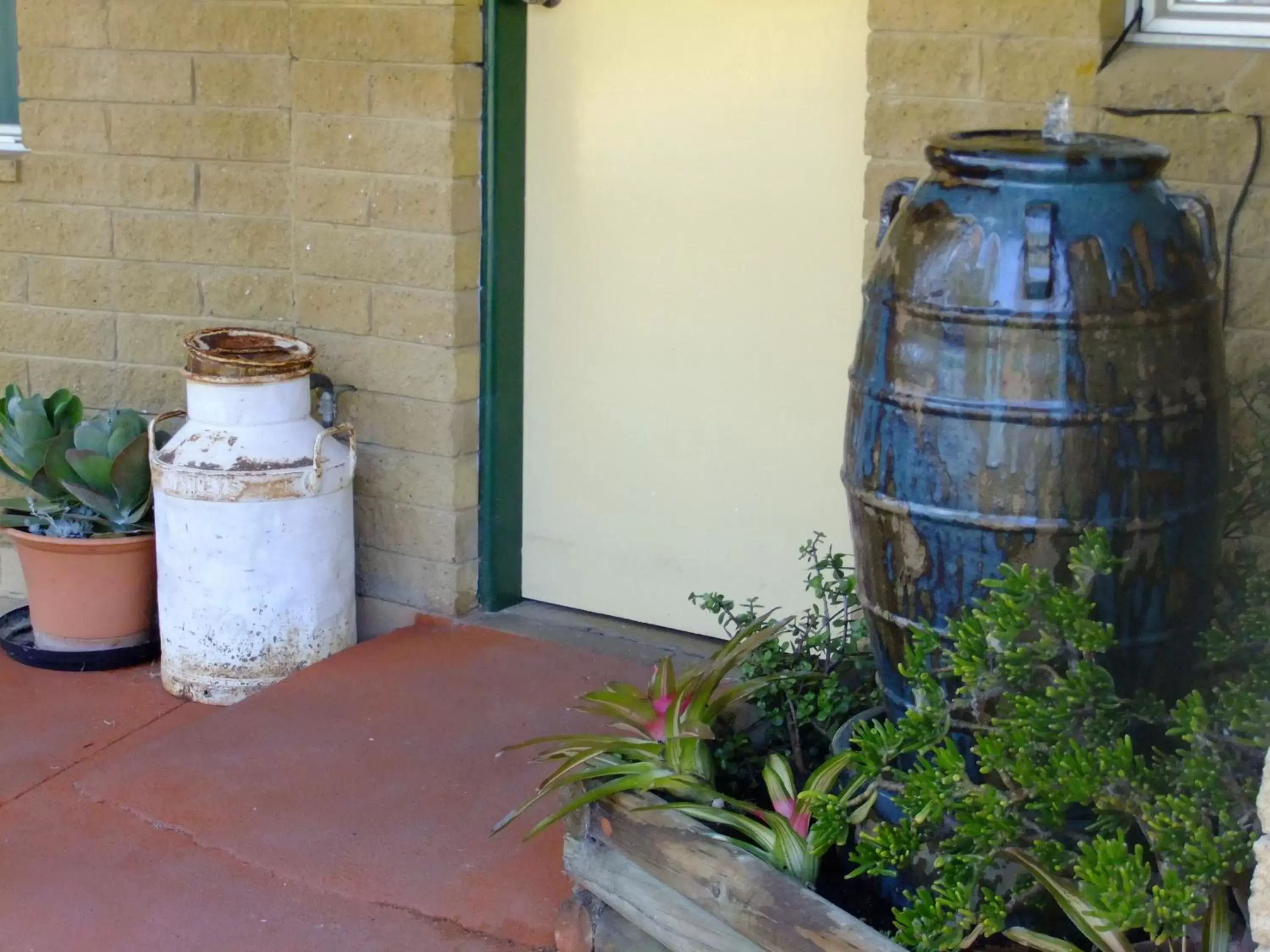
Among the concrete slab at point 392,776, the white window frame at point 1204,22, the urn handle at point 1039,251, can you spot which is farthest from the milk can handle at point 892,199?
the concrete slab at point 392,776

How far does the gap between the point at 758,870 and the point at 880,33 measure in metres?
2.00

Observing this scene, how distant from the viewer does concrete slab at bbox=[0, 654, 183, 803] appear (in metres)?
4.03

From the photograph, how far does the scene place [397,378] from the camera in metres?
4.57

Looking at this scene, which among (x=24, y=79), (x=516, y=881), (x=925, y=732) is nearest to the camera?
(x=925, y=732)

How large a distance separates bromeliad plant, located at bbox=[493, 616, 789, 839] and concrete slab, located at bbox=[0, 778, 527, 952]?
351 mm

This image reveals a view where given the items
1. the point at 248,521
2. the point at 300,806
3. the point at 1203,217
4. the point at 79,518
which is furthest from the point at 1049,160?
the point at 79,518

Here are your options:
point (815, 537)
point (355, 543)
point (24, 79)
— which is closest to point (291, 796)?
point (355, 543)

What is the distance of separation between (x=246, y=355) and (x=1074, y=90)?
2.33 m

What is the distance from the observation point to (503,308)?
4.55 m

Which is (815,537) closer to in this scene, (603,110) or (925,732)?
(603,110)

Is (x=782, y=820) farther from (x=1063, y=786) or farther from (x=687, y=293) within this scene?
(x=687, y=293)

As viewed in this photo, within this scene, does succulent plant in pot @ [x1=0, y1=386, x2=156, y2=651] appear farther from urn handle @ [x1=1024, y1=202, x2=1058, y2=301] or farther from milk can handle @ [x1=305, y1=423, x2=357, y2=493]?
urn handle @ [x1=1024, y1=202, x2=1058, y2=301]

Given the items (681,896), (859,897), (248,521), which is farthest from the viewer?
(248,521)

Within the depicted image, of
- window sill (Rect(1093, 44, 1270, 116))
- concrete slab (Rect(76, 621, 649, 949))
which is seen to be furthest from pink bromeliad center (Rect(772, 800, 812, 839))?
window sill (Rect(1093, 44, 1270, 116))
